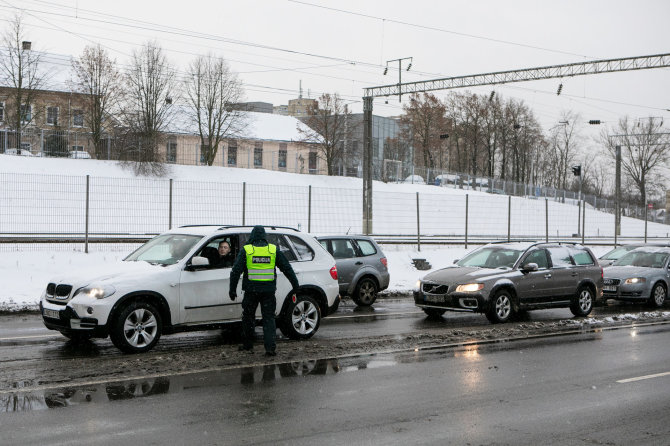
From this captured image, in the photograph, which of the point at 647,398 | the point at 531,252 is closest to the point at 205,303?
the point at 647,398

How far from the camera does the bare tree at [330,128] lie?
7038 cm

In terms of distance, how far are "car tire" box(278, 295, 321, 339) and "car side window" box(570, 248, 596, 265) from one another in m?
7.03

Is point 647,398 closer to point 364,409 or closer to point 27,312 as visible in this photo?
point 364,409

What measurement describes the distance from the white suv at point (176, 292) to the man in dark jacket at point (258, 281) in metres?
0.73

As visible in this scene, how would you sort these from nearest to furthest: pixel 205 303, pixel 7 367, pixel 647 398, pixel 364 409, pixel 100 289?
pixel 364 409, pixel 647 398, pixel 7 367, pixel 100 289, pixel 205 303

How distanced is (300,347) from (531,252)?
6.61m

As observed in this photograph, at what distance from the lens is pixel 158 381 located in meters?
8.21

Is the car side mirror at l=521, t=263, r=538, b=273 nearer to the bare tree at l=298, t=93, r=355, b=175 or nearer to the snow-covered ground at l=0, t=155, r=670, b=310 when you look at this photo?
the snow-covered ground at l=0, t=155, r=670, b=310

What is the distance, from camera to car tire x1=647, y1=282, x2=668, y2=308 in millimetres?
18312

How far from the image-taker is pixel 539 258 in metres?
15.5

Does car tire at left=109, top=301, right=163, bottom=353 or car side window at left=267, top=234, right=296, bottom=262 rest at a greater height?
car side window at left=267, top=234, right=296, bottom=262

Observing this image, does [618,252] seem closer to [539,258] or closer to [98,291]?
[539,258]

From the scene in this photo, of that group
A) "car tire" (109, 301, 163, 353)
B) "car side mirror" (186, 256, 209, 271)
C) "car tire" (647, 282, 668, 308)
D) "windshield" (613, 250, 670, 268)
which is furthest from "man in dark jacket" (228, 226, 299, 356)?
"windshield" (613, 250, 670, 268)

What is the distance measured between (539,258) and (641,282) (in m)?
4.34
